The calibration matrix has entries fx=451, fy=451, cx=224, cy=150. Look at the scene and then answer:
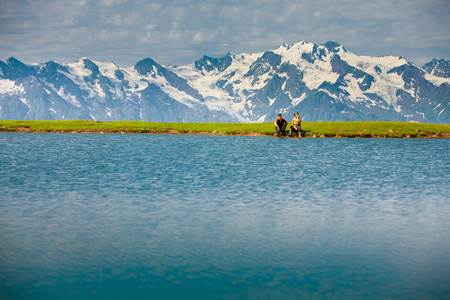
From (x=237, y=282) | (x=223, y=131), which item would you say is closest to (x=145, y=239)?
(x=237, y=282)

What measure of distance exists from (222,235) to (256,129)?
7454 centimetres

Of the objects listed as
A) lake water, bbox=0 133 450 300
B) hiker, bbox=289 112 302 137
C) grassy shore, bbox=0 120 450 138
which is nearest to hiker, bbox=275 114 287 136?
hiker, bbox=289 112 302 137

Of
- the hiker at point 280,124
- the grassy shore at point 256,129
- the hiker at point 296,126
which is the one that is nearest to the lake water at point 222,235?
the hiker at point 296,126

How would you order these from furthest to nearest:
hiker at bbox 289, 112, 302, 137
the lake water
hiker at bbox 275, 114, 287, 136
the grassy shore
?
the grassy shore, hiker at bbox 275, 114, 287, 136, hiker at bbox 289, 112, 302, 137, the lake water

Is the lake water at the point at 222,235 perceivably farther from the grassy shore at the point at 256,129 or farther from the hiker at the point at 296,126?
the grassy shore at the point at 256,129

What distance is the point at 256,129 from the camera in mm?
93188

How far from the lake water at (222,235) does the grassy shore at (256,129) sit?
168 ft

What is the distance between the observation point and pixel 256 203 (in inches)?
1008

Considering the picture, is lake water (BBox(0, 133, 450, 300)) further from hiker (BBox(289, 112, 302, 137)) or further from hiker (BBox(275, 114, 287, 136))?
hiker (BBox(275, 114, 287, 136))

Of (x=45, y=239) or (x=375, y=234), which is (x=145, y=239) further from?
(x=375, y=234)

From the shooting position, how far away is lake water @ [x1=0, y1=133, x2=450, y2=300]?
1430 centimetres

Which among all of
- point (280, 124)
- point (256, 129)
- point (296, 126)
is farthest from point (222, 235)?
point (256, 129)

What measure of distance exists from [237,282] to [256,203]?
36.9 ft

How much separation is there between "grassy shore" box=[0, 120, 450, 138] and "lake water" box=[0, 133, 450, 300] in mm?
51248
